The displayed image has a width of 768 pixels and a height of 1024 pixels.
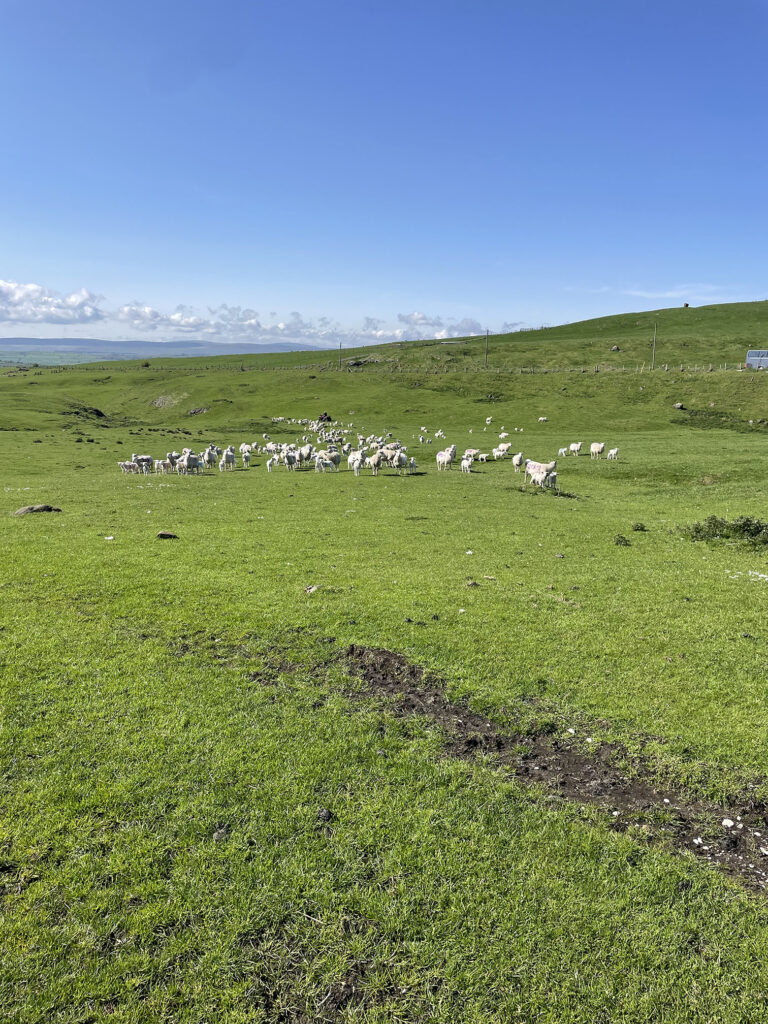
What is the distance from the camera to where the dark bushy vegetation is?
800 inches

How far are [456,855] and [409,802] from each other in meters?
1.04

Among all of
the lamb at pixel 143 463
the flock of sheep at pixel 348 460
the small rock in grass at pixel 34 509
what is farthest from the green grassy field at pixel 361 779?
the lamb at pixel 143 463

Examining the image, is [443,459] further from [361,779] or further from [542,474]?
[361,779]

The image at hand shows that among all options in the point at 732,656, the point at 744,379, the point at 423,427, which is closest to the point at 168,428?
the point at 423,427

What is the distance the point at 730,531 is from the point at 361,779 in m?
20.4

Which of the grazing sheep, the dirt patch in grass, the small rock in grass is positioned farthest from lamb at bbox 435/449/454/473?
the dirt patch in grass

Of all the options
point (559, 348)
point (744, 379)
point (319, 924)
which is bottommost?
point (319, 924)

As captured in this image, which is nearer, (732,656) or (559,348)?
(732,656)

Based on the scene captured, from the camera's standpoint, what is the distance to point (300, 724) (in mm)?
9008

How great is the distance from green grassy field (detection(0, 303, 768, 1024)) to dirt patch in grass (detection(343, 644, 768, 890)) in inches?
4.3

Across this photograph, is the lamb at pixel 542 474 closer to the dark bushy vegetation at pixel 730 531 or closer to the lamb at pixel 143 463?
the dark bushy vegetation at pixel 730 531

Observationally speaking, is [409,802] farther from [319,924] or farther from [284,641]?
[284,641]

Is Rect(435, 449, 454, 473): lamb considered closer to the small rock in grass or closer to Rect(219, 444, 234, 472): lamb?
Rect(219, 444, 234, 472): lamb

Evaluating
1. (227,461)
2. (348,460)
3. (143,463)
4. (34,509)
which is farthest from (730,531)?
(143,463)
